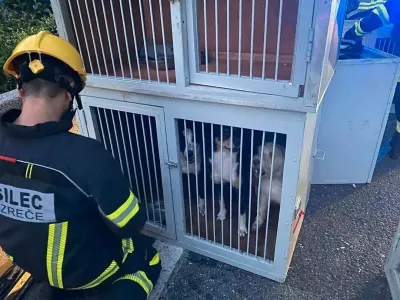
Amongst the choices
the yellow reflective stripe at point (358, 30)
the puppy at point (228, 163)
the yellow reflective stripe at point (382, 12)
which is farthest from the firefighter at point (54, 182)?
the yellow reflective stripe at point (382, 12)

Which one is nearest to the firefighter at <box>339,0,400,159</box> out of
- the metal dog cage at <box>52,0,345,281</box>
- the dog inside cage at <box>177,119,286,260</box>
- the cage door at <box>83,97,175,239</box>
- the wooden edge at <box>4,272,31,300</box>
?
the metal dog cage at <box>52,0,345,281</box>

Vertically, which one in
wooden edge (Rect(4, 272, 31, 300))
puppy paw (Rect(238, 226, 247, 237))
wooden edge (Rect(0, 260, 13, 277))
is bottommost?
wooden edge (Rect(4, 272, 31, 300))

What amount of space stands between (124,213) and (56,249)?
323 mm

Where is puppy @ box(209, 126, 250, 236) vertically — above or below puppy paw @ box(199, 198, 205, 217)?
above

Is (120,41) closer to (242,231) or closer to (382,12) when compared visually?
(242,231)

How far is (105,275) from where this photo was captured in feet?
5.38

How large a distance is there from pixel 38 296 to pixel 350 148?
2.46 m

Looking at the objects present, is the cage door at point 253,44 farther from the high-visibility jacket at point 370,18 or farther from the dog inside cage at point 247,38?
the high-visibility jacket at point 370,18

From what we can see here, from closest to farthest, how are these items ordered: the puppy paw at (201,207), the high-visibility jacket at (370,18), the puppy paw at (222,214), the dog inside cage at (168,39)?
the dog inside cage at (168,39) < the puppy paw at (222,214) < the puppy paw at (201,207) < the high-visibility jacket at (370,18)

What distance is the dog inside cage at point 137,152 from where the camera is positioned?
204 cm

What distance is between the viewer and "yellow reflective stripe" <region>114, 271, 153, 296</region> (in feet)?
5.91

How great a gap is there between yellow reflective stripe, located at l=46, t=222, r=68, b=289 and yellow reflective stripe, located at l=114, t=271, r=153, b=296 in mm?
398

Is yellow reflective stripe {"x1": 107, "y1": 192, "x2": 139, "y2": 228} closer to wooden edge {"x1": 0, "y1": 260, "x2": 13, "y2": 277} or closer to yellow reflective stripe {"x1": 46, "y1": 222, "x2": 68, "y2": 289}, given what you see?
yellow reflective stripe {"x1": 46, "y1": 222, "x2": 68, "y2": 289}

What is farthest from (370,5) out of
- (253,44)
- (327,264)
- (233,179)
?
(327,264)
